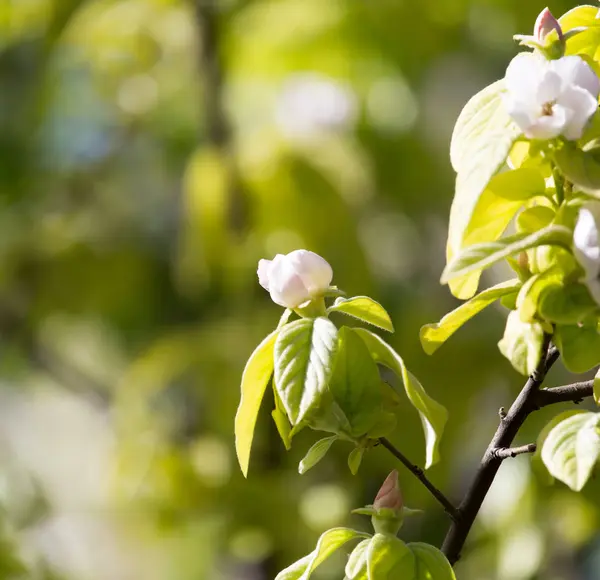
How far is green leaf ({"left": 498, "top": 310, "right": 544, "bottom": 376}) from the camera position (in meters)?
0.29

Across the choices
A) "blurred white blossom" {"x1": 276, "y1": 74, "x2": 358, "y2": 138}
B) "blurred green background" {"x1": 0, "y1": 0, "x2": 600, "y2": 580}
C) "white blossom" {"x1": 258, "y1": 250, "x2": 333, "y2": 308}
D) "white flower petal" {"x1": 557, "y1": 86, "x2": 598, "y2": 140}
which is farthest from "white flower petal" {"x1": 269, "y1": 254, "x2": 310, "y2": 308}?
"blurred white blossom" {"x1": 276, "y1": 74, "x2": 358, "y2": 138}

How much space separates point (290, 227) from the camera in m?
0.98

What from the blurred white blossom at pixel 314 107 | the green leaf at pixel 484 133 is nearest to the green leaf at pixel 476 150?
the green leaf at pixel 484 133

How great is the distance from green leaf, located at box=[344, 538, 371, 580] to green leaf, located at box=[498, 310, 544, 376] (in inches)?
3.4

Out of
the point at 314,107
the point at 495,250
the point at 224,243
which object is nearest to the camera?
the point at 495,250

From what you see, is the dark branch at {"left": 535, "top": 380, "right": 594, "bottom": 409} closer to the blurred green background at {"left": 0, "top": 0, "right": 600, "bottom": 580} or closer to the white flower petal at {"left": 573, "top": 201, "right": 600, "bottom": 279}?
the white flower petal at {"left": 573, "top": 201, "right": 600, "bottom": 279}

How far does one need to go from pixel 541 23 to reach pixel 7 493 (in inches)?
30.1

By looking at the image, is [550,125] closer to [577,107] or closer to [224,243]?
[577,107]

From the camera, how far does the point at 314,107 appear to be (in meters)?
1.10

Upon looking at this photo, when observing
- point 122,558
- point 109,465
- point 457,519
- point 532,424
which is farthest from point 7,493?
point 122,558

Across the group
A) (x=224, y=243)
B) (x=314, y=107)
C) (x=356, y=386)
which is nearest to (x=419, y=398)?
(x=356, y=386)

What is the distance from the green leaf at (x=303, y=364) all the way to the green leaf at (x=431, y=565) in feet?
0.23

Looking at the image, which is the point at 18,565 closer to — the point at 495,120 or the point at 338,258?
the point at 338,258

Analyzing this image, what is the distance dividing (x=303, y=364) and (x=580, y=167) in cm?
11
